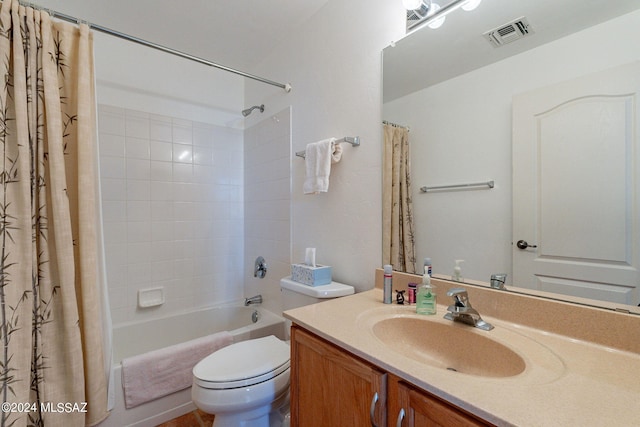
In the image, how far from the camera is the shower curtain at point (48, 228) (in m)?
1.12

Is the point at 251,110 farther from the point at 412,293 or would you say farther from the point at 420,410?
the point at 420,410

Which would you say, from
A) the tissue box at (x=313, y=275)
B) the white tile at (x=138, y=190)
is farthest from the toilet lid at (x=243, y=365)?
the white tile at (x=138, y=190)

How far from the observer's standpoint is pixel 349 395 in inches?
30.1

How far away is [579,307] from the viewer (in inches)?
A: 31.0

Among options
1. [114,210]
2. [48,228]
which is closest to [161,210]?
[114,210]

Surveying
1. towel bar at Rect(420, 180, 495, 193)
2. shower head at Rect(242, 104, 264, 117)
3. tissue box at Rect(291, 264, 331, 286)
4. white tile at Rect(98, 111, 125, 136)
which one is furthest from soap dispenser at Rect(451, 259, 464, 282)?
white tile at Rect(98, 111, 125, 136)

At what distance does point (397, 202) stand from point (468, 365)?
27.4 inches

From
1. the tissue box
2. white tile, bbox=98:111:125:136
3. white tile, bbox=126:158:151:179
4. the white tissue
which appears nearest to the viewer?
the tissue box

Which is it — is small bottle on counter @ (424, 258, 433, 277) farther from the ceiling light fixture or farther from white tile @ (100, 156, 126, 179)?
white tile @ (100, 156, 126, 179)

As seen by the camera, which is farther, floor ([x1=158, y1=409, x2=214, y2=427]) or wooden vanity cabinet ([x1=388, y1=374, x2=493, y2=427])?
floor ([x1=158, y1=409, x2=214, y2=427])

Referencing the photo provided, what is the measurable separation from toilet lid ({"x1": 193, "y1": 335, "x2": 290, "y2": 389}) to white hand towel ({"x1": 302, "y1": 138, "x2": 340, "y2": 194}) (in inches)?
33.0

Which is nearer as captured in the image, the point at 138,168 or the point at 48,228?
the point at 48,228

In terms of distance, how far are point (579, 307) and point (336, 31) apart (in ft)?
5.35

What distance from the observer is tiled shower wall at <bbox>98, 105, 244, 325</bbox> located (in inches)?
78.2
